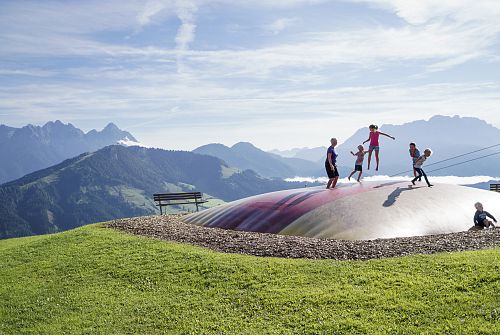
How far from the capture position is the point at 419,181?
27.7 metres

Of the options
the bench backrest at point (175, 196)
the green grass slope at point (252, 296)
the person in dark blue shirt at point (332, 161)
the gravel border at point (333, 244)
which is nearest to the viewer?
the green grass slope at point (252, 296)

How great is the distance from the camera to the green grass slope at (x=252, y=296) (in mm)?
10430

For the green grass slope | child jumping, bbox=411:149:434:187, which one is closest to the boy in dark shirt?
child jumping, bbox=411:149:434:187

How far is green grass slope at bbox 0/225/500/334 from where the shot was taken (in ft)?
34.2

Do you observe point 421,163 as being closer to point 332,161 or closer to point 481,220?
point 481,220

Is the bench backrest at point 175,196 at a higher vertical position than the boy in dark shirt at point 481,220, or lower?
higher

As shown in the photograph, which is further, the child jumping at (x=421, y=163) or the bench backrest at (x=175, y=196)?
the bench backrest at (x=175, y=196)

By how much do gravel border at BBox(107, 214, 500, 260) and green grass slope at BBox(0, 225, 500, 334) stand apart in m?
1.05

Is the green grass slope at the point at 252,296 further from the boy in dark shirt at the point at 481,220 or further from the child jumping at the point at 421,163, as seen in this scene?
the child jumping at the point at 421,163

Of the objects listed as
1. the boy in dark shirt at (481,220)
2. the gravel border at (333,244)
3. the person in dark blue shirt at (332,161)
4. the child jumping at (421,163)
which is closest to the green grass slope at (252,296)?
the gravel border at (333,244)

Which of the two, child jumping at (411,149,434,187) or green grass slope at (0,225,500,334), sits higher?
child jumping at (411,149,434,187)

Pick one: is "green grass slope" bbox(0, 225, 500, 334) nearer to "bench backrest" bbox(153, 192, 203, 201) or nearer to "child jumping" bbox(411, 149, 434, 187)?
"child jumping" bbox(411, 149, 434, 187)

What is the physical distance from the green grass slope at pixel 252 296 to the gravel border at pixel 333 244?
3.44 ft

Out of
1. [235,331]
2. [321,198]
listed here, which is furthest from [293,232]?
[235,331]
